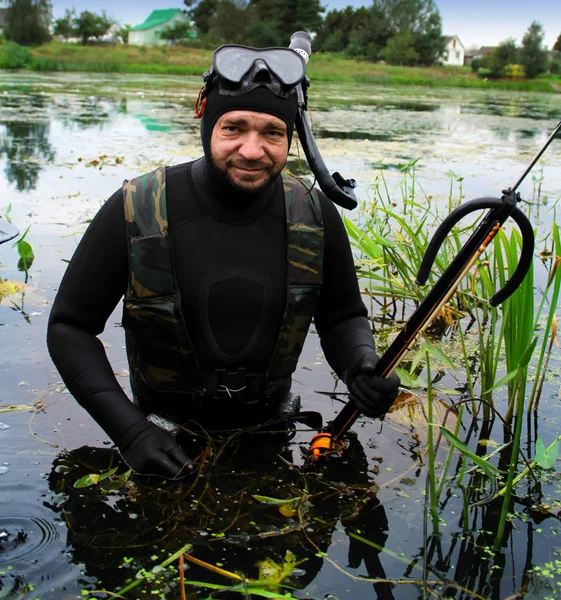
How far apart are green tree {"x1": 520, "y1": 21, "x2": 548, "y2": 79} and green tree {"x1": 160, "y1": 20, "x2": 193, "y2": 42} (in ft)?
92.0

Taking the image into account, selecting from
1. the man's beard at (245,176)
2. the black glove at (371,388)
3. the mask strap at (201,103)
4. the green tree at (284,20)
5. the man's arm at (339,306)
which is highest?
the green tree at (284,20)

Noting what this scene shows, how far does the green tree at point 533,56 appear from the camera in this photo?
54759 millimetres

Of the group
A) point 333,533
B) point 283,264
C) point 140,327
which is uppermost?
point 283,264

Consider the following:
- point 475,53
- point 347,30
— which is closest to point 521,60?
point 347,30

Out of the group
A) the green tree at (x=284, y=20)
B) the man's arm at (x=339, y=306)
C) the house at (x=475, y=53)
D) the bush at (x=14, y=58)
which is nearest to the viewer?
the man's arm at (x=339, y=306)

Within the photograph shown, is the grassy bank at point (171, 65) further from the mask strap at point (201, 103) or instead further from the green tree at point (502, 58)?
the mask strap at point (201, 103)

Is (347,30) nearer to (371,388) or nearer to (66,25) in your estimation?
(66,25)

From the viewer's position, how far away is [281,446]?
8.14ft

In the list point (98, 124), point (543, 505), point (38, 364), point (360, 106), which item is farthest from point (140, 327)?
point (360, 106)

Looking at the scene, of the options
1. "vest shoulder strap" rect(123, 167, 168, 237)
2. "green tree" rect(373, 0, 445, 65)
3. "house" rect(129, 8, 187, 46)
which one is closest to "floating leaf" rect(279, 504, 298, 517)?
"vest shoulder strap" rect(123, 167, 168, 237)

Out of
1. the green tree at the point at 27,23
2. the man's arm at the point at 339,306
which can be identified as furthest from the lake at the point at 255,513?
the green tree at the point at 27,23

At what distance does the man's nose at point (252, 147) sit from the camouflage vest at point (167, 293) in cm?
26

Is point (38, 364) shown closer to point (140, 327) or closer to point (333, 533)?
point (140, 327)

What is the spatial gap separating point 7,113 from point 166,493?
10697 millimetres
